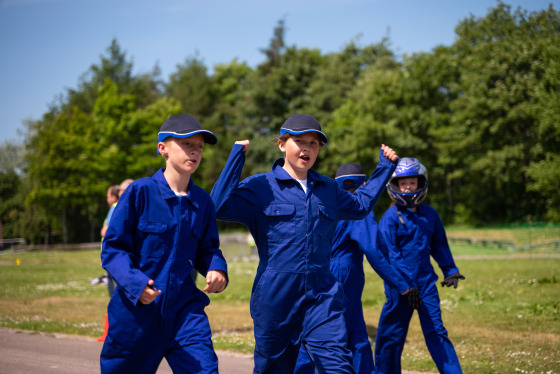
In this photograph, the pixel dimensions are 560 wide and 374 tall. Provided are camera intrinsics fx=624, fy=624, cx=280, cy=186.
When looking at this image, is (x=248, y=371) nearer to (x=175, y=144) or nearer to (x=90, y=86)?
(x=175, y=144)

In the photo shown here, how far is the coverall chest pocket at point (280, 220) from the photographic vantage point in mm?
4715

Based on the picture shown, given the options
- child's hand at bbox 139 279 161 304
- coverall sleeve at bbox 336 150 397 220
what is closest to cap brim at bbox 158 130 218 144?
child's hand at bbox 139 279 161 304

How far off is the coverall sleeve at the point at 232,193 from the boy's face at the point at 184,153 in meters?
0.27

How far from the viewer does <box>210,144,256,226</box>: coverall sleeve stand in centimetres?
463

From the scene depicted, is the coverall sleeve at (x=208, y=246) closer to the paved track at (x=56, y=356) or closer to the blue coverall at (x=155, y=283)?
the blue coverall at (x=155, y=283)

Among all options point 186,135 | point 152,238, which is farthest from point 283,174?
point 152,238

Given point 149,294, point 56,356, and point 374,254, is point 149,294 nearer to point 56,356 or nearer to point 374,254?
point 374,254

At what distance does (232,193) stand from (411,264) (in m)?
2.75

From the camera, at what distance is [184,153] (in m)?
4.41

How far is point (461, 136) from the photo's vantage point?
46812 mm

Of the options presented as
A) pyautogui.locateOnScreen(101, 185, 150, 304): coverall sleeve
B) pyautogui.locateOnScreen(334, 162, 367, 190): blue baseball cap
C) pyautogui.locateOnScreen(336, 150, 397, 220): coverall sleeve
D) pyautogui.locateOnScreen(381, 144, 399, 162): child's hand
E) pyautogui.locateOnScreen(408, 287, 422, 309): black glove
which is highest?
pyautogui.locateOnScreen(381, 144, 399, 162): child's hand

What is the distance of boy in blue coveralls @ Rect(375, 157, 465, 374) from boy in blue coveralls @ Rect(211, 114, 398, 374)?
6.19 feet

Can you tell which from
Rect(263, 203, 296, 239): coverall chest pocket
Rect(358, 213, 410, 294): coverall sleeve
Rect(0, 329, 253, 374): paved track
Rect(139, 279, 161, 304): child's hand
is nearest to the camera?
Rect(139, 279, 161, 304): child's hand

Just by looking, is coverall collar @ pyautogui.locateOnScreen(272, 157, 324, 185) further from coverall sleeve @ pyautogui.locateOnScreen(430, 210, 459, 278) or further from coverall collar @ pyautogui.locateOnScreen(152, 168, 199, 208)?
coverall sleeve @ pyautogui.locateOnScreen(430, 210, 459, 278)
